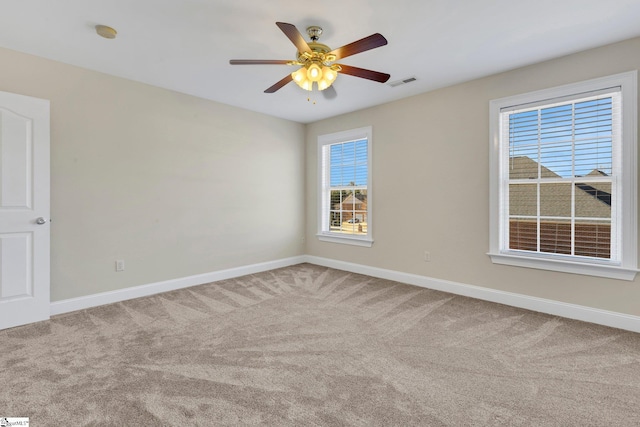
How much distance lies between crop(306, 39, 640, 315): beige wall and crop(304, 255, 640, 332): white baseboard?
56 mm

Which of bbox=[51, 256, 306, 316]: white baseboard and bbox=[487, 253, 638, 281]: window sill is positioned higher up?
bbox=[487, 253, 638, 281]: window sill

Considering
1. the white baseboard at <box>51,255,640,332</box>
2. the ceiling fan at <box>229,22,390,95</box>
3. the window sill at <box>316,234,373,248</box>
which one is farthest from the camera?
the window sill at <box>316,234,373,248</box>

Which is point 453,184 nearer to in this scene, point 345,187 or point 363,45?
point 345,187

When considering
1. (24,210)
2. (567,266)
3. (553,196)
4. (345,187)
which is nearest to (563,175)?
(553,196)

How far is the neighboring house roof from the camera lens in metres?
2.95

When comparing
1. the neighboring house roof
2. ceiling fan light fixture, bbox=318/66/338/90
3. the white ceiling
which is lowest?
the neighboring house roof

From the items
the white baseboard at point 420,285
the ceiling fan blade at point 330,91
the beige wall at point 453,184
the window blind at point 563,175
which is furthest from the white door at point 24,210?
the window blind at point 563,175

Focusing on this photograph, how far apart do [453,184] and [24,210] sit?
4.59m

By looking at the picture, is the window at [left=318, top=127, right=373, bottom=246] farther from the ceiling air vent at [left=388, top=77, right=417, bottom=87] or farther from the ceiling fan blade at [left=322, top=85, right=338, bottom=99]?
the ceiling fan blade at [left=322, top=85, right=338, bottom=99]

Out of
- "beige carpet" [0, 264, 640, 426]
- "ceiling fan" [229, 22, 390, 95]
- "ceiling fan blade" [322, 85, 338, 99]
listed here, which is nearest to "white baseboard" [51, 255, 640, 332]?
"beige carpet" [0, 264, 640, 426]

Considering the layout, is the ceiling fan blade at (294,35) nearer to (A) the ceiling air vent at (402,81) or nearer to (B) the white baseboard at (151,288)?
(A) the ceiling air vent at (402,81)

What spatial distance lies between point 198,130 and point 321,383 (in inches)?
141

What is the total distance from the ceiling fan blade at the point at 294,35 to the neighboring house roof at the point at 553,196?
8.77 ft

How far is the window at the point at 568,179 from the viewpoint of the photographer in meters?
2.76
